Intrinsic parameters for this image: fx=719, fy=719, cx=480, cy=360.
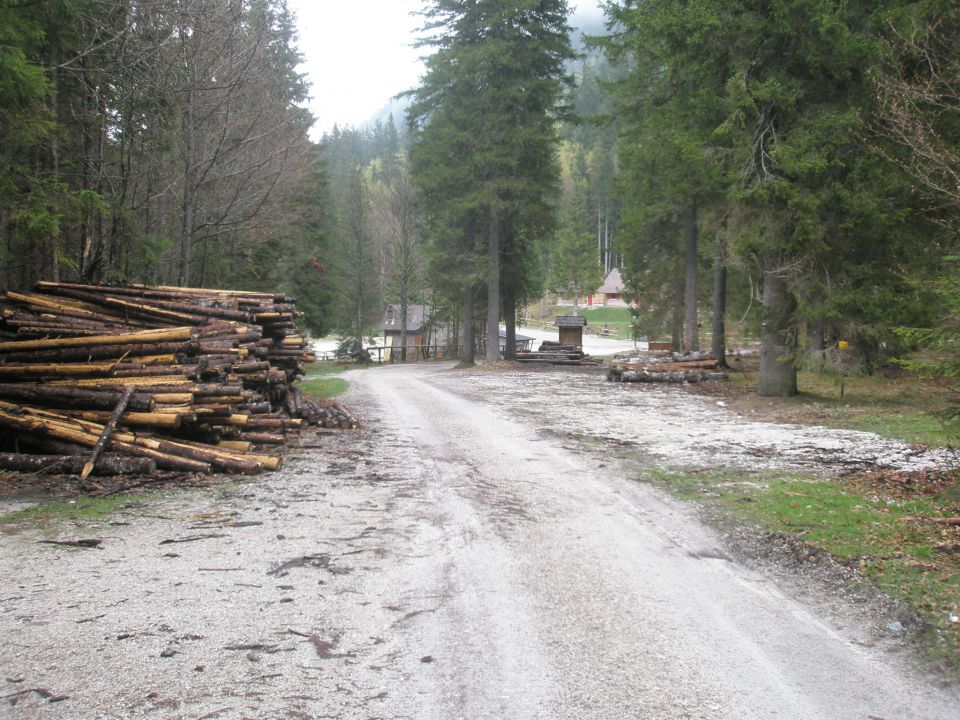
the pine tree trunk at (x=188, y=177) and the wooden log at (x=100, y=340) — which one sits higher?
the pine tree trunk at (x=188, y=177)

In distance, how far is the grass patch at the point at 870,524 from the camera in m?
5.45

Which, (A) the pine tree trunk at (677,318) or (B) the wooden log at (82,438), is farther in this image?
(A) the pine tree trunk at (677,318)

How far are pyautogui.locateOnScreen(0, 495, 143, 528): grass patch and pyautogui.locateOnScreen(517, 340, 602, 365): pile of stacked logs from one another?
27633 mm

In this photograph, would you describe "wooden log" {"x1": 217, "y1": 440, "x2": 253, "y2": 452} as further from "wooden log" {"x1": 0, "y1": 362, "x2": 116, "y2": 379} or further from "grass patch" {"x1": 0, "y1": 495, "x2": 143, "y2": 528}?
"grass patch" {"x1": 0, "y1": 495, "x2": 143, "y2": 528}

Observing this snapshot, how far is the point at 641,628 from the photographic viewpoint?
5.02 metres

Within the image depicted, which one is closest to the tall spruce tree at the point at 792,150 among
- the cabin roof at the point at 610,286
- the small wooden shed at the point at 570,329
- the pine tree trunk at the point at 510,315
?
the pine tree trunk at the point at 510,315

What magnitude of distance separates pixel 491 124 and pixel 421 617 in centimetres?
2755

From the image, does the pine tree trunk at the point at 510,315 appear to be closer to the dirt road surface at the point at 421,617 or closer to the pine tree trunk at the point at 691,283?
the pine tree trunk at the point at 691,283

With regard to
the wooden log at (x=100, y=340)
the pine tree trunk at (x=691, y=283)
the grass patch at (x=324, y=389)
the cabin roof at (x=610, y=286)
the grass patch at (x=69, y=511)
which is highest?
the cabin roof at (x=610, y=286)

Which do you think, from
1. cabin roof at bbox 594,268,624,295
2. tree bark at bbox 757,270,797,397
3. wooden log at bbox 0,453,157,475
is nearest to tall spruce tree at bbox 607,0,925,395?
tree bark at bbox 757,270,797,397

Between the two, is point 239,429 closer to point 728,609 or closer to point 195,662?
point 195,662

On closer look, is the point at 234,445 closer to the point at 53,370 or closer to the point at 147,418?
the point at 147,418

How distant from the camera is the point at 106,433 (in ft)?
29.5

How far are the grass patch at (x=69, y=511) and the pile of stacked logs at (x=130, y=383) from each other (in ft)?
2.69
